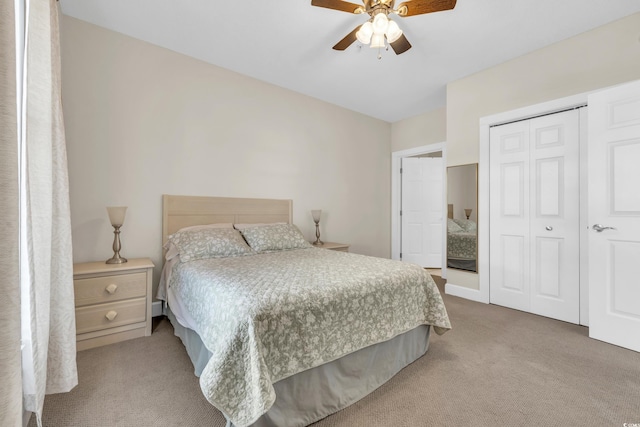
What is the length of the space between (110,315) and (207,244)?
88 cm

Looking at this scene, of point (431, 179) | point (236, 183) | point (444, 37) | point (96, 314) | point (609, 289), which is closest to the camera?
point (96, 314)

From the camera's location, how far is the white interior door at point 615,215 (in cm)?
225

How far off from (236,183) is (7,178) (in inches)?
111

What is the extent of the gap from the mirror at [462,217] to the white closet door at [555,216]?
59 centimetres

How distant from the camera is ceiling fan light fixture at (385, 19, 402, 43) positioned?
6.75 feet

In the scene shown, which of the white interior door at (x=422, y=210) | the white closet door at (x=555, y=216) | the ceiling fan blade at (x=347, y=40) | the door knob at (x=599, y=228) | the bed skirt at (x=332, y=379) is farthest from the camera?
the white interior door at (x=422, y=210)

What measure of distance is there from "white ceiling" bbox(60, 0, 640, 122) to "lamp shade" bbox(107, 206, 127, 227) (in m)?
1.65

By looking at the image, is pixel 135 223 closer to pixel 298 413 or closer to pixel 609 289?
pixel 298 413

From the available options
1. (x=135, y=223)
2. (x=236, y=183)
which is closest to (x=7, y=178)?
(x=135, y=223)

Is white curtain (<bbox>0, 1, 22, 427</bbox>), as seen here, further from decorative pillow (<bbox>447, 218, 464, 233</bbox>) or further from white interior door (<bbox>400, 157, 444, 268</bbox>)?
white interior door (<bbox>400, 157, 444, 268</bbox>)

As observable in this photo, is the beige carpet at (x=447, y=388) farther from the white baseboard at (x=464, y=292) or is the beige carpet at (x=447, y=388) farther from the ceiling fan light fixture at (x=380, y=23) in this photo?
the ceiling fan light fixture at (x=380, y=23)

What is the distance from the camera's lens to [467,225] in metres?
3.58

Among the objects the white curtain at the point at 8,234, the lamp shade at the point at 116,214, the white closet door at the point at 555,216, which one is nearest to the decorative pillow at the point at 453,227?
the white closet door at the point at 555,216

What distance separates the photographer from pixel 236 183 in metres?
3.41
